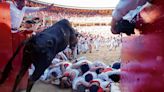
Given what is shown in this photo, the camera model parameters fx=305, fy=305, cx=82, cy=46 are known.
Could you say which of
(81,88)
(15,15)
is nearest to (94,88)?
(81,88)

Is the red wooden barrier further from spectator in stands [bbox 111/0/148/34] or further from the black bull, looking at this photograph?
spectator in stands [bbox 111/0/148/34]

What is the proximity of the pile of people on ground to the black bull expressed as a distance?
2.73 feet

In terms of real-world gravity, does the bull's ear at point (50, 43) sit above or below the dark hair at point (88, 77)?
above

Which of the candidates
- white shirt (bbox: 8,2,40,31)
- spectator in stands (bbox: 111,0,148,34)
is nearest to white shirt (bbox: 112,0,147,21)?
spectator in stands (bbox: 111,0,148,34)

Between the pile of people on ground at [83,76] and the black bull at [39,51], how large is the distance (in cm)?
83

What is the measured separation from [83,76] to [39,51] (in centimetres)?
154

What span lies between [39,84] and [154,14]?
3.11m

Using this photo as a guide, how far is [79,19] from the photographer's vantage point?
1200 centimetres

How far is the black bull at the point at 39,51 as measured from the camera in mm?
2721

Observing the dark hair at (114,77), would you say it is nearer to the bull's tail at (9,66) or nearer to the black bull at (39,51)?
the black bull at (39,51)

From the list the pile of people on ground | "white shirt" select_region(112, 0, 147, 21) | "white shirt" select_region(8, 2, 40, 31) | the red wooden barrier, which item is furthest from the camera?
the pile of people on ground

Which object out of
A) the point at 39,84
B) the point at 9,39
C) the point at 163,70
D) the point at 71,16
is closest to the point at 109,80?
the point at 39,84

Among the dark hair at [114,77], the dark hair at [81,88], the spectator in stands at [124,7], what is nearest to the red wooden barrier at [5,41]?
the dark hair at [81,88]

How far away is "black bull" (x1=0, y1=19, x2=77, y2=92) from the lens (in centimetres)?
272
